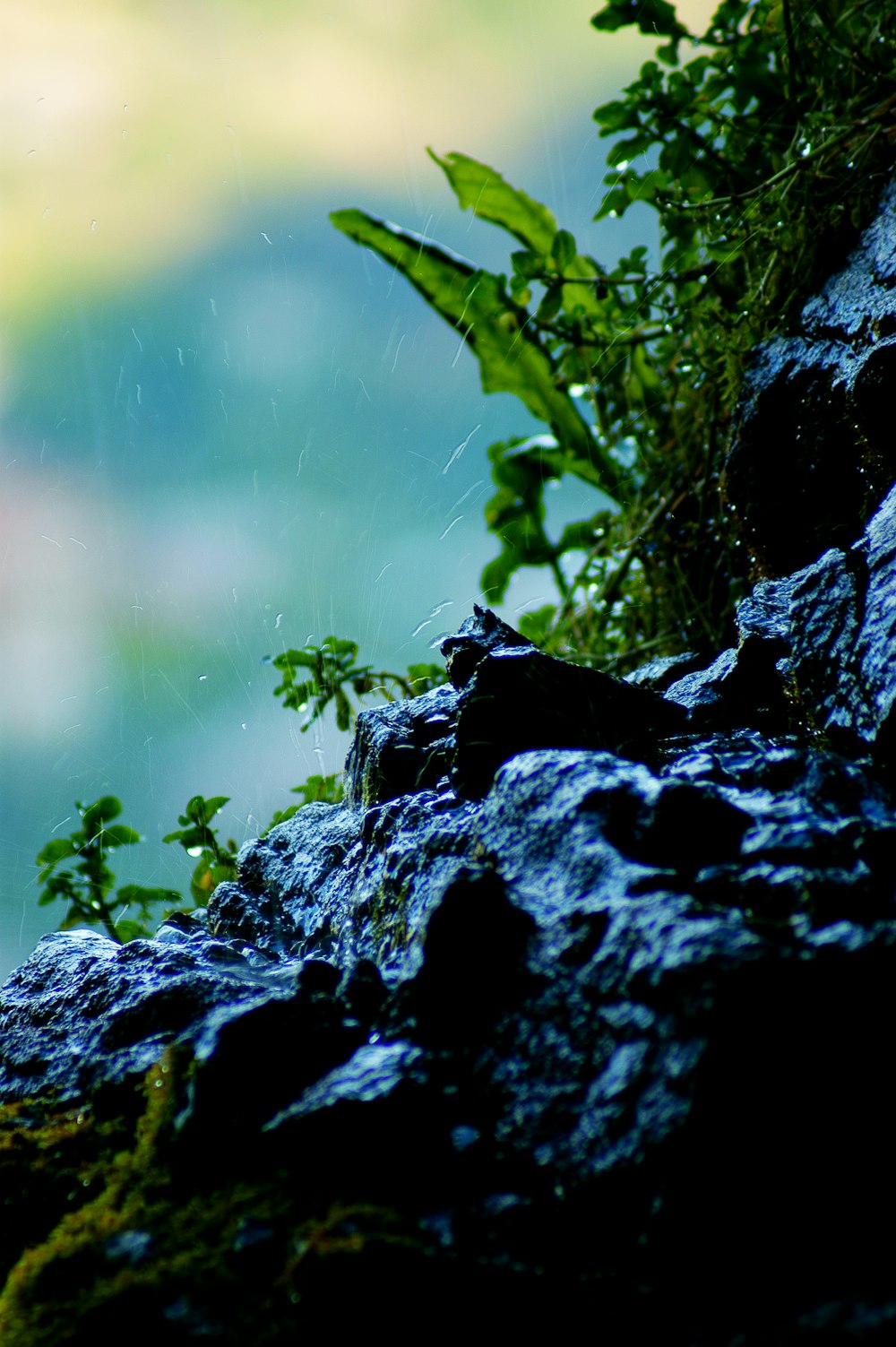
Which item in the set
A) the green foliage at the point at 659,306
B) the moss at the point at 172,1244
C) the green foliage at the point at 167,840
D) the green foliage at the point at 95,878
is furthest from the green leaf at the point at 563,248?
the moss at the point at 172,1244

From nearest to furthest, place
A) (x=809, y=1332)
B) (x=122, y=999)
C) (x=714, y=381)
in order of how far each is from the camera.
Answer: (x=809, y=1332)
(x=122, y=999)
(x=714, y=381)

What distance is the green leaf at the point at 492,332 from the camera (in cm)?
247

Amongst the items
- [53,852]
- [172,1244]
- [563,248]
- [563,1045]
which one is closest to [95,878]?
[53,852]

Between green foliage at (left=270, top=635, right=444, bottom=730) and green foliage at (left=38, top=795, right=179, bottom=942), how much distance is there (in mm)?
428

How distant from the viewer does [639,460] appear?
2420 millimetres

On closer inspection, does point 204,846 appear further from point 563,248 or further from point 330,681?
point 563,248

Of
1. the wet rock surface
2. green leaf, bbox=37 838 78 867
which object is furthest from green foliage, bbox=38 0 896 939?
the wet rock surface

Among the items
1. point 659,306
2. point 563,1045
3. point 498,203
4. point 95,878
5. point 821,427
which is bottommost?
point 563,1045

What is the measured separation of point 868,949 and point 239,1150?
1.61 feet

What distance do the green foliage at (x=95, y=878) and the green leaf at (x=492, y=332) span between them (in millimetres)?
1425

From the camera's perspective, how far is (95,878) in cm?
202

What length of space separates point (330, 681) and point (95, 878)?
634 mm

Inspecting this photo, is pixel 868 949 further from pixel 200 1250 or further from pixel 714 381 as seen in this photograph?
pixel 714 381

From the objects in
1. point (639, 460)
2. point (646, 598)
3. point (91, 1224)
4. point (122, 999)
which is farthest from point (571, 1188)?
Answer: point (639, 460)
